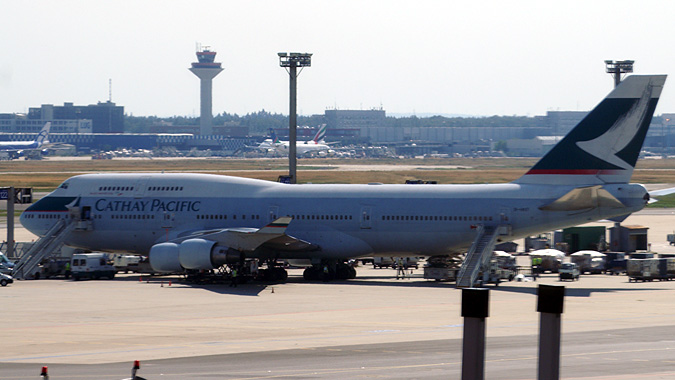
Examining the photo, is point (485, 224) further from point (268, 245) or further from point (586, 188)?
point (268, 245)

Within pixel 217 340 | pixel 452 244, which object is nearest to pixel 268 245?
pixel 452 244

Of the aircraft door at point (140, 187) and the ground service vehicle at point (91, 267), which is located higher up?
the aircraft door at point (140, 187)

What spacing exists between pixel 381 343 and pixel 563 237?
146ft

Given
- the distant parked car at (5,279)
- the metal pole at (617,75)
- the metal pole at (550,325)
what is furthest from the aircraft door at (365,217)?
the metal pole at (550,325)

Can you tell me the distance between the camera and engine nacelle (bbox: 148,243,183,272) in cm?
5203

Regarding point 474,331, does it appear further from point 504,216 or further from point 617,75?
point 617,75

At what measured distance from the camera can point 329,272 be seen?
180ft

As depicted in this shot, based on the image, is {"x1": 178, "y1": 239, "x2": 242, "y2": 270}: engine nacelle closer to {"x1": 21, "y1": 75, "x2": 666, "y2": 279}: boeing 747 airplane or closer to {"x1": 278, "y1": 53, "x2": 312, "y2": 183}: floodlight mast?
{"x1": 21, "y1": 75, "x2": 666, "y2": 279}: boeing 747 airplane

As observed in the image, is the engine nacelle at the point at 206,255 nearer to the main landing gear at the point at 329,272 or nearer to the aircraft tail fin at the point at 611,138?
the main landing gear at the point at 329,272

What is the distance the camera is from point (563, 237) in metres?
72.4

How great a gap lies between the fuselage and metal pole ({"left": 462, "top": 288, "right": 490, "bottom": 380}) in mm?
36716

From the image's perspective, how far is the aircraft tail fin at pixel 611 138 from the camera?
48219 millimetres

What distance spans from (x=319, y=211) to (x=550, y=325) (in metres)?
40.5

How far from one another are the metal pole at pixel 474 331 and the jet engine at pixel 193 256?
3876cm
